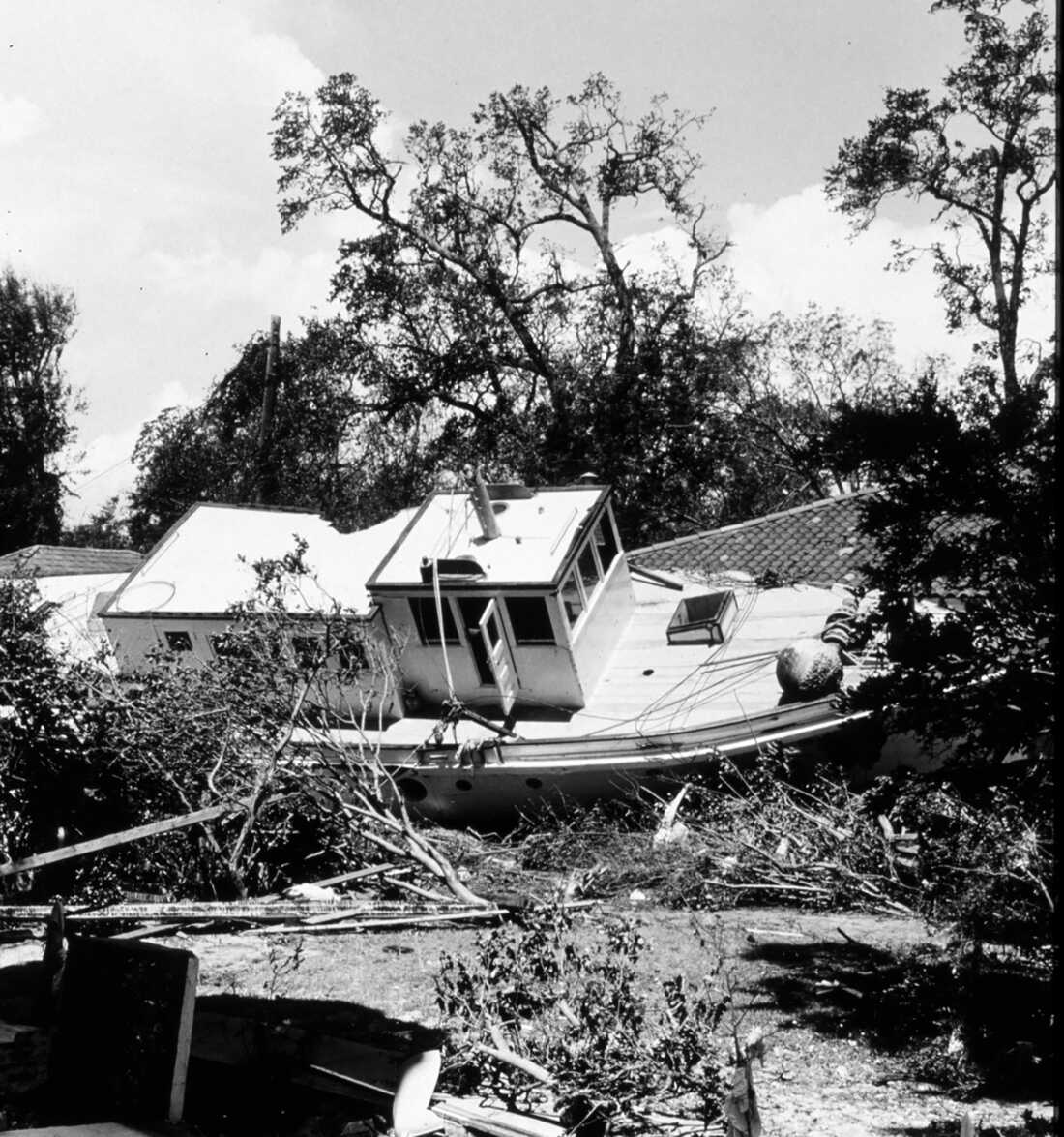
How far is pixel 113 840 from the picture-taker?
30.2 feet

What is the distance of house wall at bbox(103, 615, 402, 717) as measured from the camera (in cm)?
1406

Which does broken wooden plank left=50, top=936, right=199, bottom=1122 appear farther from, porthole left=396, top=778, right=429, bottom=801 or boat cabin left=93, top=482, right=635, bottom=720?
porthole left=396, top=778, right=429, bottom=801

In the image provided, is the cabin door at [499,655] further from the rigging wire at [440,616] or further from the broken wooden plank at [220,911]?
the broken wooden plank at [220,911]

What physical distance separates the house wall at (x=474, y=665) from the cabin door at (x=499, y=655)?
0.22 feet

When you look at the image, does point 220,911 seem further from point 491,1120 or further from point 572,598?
point 572,598

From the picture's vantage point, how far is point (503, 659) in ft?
45.8

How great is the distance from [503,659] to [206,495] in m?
18.6

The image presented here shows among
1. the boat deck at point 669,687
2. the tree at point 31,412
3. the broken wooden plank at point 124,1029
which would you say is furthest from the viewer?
the tree at point 31,412

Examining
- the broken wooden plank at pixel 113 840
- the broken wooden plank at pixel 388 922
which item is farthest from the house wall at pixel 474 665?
Answer: the broken wooden plank at pixel 388 922

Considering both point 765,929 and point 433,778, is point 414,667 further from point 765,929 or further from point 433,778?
point 765,929

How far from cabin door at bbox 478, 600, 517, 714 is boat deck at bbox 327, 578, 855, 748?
250mm

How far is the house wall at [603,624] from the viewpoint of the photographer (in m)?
14.1

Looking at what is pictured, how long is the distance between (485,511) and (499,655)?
1740mm

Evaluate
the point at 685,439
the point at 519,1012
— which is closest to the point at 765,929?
the point at 519,1012
